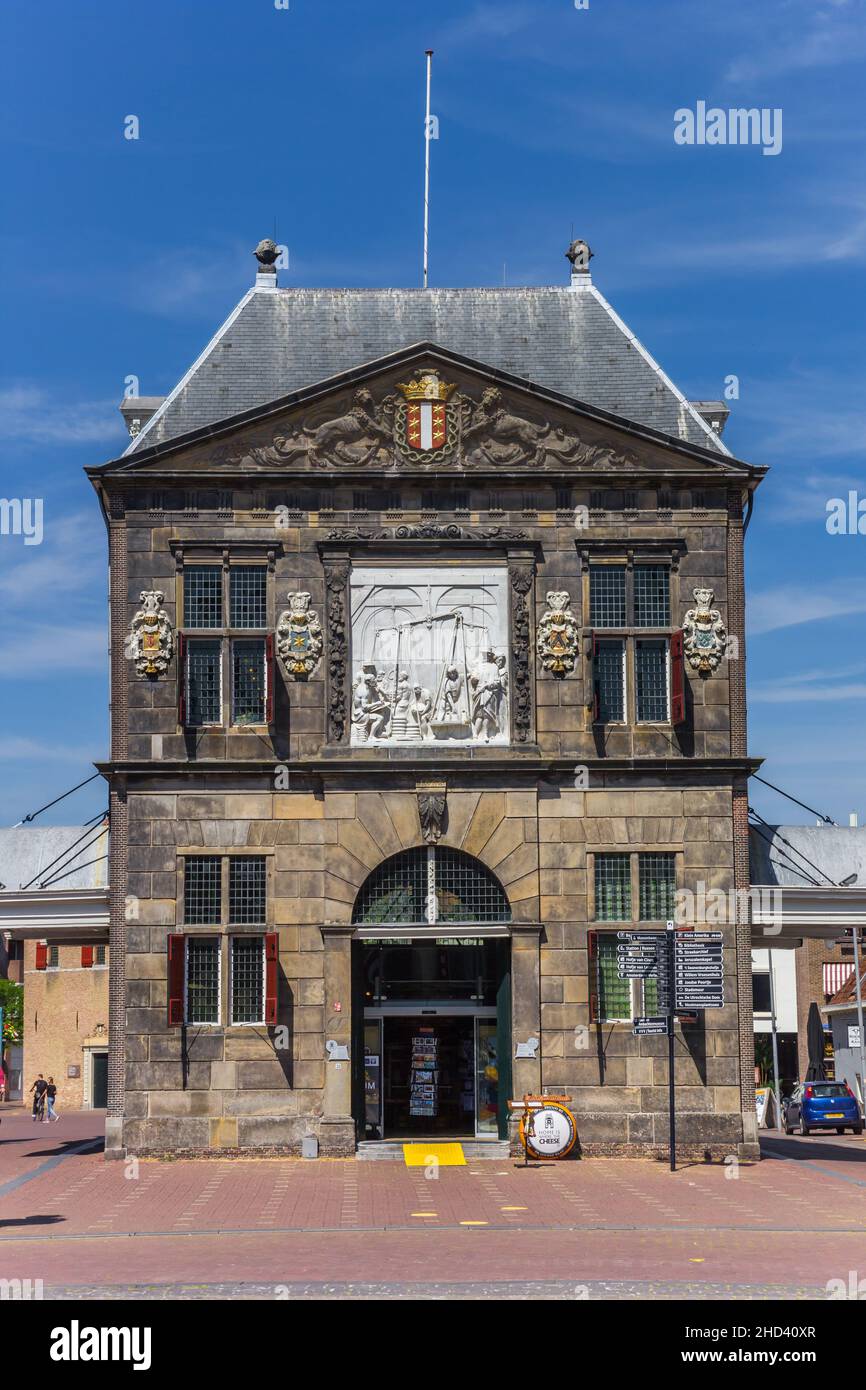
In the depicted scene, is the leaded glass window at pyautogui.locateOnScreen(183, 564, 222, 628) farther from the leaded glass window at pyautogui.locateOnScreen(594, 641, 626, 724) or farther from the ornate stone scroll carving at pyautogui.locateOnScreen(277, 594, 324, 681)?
the leaded glass window at pyautogui.locateOnScreen(594, 641, 626, 724)

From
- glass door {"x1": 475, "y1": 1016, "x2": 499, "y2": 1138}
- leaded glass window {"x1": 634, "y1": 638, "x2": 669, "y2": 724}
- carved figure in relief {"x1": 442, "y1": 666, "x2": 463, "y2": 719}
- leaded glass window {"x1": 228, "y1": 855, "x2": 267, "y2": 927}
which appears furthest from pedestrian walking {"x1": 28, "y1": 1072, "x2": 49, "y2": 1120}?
leaded glass window {"x1": 634, "y1": 638, "x2": 669, "y2": 724}

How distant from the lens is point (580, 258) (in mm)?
40438

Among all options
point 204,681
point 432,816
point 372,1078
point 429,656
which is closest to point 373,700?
point 429,656

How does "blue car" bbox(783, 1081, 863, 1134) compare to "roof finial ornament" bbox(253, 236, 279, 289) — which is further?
"blue car" bbox(783, 1081, 863, 1134)

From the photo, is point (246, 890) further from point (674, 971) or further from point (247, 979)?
point (674, 971)

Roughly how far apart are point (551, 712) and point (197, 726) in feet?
22.2

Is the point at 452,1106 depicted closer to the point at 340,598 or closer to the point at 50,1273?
the point at 340,598

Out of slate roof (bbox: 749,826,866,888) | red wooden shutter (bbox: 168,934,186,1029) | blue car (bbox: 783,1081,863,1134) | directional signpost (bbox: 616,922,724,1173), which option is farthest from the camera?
blue car (bbox: 783,1081,863,1134)

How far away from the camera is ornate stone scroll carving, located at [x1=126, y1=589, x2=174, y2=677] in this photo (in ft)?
115

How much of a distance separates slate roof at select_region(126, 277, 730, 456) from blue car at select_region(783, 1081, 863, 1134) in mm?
22521

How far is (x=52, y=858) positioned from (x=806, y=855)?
619 inches

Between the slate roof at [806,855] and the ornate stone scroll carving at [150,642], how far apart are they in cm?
1224

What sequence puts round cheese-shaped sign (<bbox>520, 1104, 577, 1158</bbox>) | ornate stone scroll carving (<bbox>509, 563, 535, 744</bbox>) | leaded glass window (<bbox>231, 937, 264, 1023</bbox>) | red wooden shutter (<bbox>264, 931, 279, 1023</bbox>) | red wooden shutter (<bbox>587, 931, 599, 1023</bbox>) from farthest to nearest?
ornate stone scroll carving (<bbox>509, 563, 535, 744</bbox>) → red wooden shutter (<bbox>587, 931, 599, 1023</bbox>) → leaded glass window (<bbox>231, 937, 264, 1023</bbox>) → red wooden shutter (<bbox>264, 931, 279, 1023</bbox>) → round cheese-shaped sign (<bbox>520, 1104, 577, 1158</bbox>)

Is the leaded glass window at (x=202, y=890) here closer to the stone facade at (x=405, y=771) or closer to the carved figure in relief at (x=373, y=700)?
the stone facade at (x=405, y=771)
